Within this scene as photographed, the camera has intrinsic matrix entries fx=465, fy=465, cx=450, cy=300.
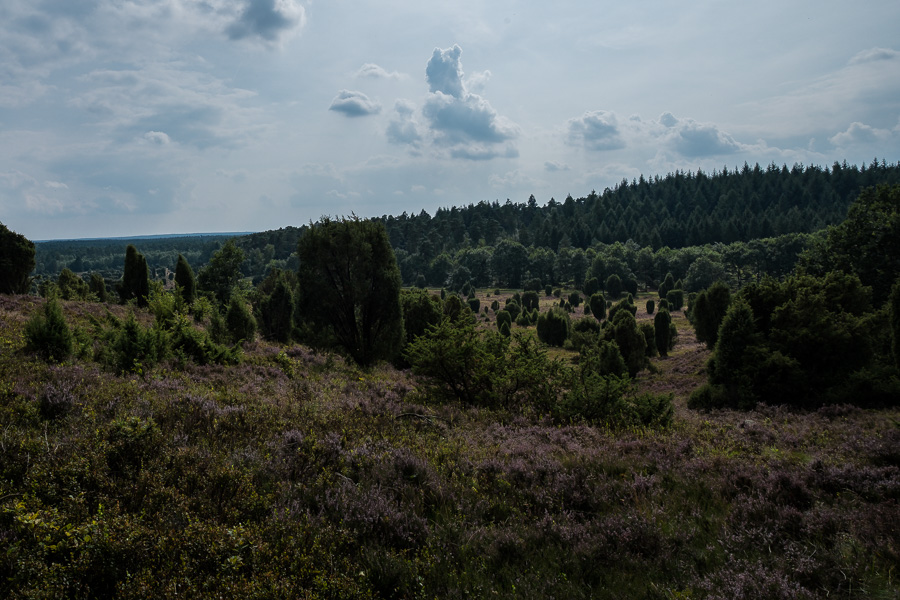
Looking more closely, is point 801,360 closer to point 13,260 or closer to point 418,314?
point 418,314

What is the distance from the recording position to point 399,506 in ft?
15.4

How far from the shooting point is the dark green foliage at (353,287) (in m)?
20.4

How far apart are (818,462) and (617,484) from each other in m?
2.53

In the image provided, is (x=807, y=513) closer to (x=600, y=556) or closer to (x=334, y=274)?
(x=600, y=556)

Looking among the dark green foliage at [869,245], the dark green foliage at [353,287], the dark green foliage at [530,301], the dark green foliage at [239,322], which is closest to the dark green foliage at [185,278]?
the dark green foliage at [239,322]

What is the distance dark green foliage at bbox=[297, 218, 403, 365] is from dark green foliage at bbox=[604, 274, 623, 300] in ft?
217

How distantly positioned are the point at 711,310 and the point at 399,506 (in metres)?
37.3

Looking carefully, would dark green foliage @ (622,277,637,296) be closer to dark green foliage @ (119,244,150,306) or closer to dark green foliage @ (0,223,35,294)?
dark green foliage @ (119,244,150,306)

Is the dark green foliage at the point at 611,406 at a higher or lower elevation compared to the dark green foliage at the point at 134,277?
lower

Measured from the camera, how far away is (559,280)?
332 feet

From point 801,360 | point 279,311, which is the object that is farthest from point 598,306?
point 801,360

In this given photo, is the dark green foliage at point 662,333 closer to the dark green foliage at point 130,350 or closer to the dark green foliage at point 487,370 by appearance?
the dark green foliage at point 487,370

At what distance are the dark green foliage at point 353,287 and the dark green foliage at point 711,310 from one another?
25.6m

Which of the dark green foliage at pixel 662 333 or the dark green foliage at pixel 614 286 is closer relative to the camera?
the dark green foliage at pixel 662 333
